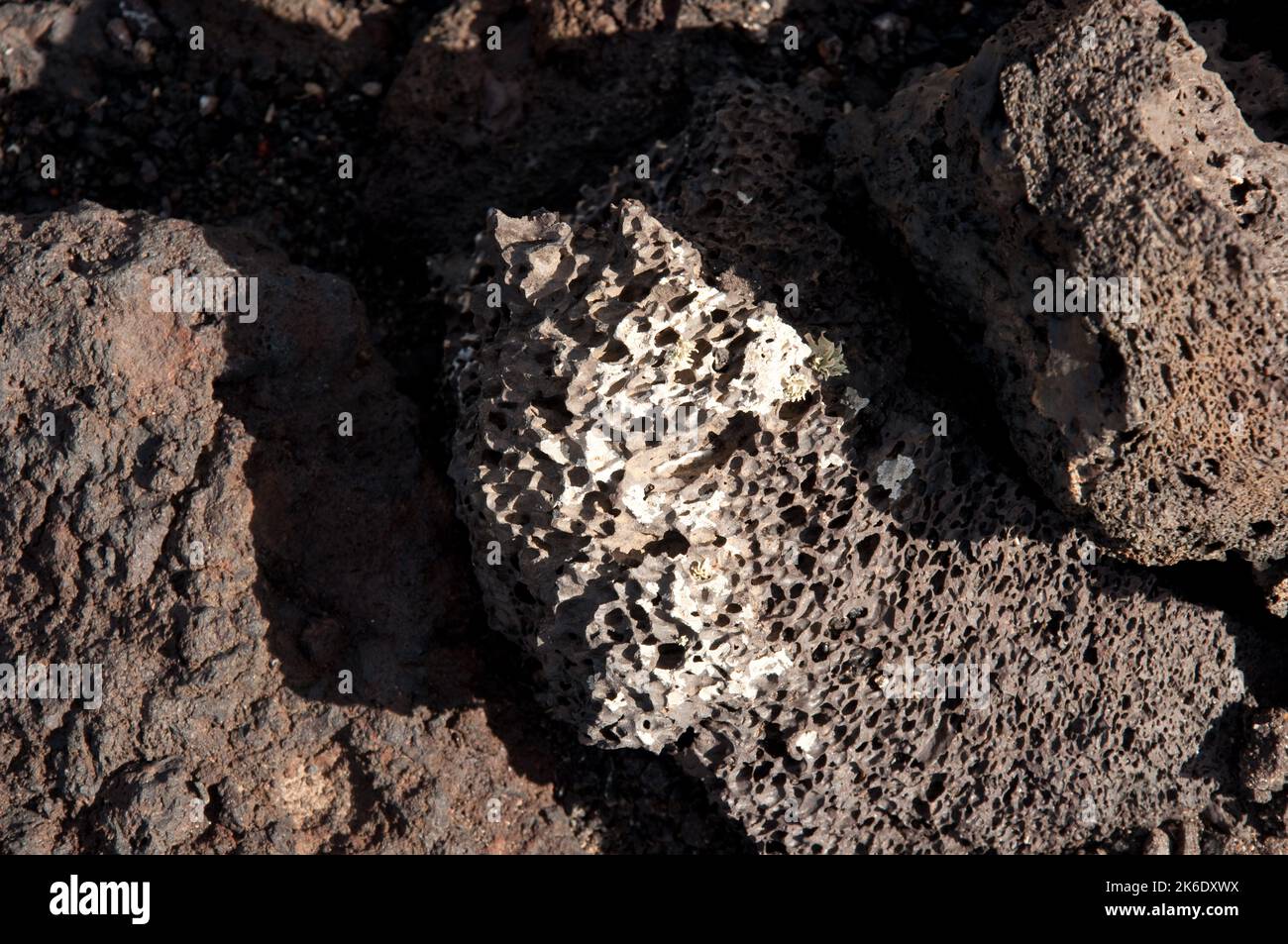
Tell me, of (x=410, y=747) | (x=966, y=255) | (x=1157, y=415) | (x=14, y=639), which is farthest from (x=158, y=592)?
(x=1157, y=415)

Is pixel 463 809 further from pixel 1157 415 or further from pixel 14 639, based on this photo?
pixel 1157 415

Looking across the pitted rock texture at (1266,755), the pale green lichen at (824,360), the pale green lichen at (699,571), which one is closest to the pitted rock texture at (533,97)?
the pale green lichen at (824,360)

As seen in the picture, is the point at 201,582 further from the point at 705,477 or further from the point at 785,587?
the point at 785,587

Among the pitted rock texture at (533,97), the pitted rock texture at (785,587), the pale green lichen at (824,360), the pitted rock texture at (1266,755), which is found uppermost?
the pitted rock texture at (533,97)

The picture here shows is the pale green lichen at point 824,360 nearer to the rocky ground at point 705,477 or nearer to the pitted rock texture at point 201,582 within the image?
the rocky ground at point 705,477

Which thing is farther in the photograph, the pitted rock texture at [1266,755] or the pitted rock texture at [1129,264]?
the pitted rock texture at [1266,755]

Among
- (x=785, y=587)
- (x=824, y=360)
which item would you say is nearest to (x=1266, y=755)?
(x=785, y=587)
